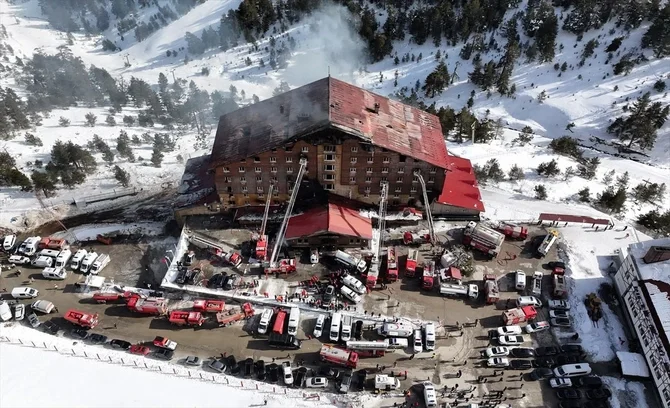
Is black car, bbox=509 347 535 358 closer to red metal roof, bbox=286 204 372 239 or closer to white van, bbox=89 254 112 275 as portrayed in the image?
red metal roof, bbox=286 204 372 239

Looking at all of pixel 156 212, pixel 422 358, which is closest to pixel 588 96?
pixel 422 358

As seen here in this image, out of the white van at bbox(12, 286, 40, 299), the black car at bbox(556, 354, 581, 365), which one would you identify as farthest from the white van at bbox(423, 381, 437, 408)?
the white van at bbox(12, 286, 40, 299)

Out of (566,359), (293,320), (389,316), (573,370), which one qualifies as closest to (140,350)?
(293,320)

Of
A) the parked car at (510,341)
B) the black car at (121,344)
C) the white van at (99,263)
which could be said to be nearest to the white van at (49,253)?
the white van at (99,263)

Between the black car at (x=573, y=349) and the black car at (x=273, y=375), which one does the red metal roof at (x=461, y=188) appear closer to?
the black car at (x=573, y=349)

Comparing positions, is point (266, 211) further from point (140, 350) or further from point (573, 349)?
point (573, 349)
